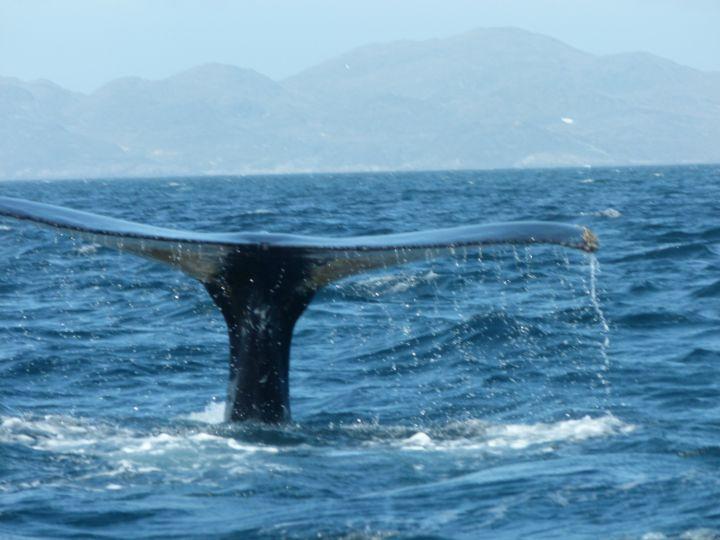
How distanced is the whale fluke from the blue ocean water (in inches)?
14.9

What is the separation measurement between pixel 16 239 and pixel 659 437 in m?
19.8

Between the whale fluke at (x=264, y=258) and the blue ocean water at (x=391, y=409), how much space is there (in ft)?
1.24

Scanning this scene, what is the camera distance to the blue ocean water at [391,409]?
20.8 ft

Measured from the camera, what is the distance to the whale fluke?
21.4ft

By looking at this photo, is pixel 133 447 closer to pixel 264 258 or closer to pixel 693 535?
pixel 264 258

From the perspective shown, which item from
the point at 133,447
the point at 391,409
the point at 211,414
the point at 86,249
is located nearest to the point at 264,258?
the point at 133,447

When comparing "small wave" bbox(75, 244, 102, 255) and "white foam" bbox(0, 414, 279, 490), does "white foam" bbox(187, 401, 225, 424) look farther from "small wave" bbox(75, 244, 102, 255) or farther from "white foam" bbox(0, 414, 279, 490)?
"small wave" bbox(75, 244, 102, 255)

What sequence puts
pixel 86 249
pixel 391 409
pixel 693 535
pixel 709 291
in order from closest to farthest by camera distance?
pixel 693 535, pixel 391 409, pixel 709 291, pixel 86 249

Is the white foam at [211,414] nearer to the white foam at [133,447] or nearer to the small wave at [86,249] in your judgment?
the white foam at [133,447]

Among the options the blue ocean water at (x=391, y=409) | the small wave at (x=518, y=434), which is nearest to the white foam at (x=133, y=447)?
the blue ocean water at (x=391, y=409)

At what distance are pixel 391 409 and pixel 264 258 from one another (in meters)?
2.67

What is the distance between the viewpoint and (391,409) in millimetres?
9438

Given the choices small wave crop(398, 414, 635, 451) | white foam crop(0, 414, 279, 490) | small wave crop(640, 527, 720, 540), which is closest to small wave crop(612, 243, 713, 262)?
small wave crop(398, 414, 635, 451)

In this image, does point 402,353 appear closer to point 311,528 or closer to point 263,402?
point 263,402
